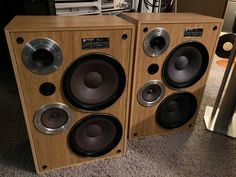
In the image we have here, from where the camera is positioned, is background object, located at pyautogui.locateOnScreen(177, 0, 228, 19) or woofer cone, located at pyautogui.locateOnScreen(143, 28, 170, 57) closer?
woofer cone, located at pyautogui.locateOnScreen(143, 28, 170, 57)

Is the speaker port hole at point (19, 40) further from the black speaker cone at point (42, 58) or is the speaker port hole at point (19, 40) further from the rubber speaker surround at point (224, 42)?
the rubber speaker surround at point (224, 42)

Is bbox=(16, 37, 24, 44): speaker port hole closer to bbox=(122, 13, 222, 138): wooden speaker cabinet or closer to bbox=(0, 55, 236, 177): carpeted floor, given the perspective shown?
bbox=(122, 13, 222, 138): wooden speaker cabinet

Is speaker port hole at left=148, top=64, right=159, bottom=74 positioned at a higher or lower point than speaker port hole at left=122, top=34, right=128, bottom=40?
lower

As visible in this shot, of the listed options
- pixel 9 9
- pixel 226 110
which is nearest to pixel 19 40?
pixel 226 110

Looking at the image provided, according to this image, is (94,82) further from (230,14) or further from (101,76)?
(230,14)

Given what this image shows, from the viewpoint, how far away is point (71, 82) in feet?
2.42

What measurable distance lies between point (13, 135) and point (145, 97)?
29.1 inches

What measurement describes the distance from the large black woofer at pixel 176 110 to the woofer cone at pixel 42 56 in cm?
57

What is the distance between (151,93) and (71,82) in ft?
1.37

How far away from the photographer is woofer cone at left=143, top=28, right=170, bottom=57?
83 cm

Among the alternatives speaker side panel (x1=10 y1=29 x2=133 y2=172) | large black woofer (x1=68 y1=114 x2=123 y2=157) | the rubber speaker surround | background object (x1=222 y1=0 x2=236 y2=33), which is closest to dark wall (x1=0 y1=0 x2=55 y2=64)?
speaker side panel (x1=10 y1=29 x2=133 y2=172)

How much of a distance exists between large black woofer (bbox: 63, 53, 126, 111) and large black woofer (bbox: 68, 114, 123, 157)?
8 cm

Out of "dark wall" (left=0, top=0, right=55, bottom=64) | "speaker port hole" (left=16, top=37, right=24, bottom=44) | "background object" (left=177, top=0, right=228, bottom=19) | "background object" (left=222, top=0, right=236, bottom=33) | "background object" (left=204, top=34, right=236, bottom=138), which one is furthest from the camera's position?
"background object" (left=222, top=0, right=236, bottom=33)

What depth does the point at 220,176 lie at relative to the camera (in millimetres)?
928
